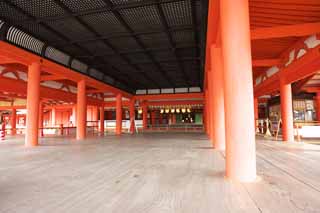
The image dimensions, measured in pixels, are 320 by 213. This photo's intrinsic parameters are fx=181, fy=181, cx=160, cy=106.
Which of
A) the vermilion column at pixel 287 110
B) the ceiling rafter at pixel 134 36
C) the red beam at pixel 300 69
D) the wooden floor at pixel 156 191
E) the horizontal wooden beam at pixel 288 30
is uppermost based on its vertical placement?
the ceiling rafter at pixel 134 36

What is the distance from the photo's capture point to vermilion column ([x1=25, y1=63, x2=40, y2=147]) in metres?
6.97

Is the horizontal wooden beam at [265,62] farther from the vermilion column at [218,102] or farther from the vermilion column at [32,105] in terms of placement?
the vermilion column at [32,105]

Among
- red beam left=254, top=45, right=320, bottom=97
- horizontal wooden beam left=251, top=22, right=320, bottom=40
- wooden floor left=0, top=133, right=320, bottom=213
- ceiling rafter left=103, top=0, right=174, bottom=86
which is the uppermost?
ceiling rafter left=103, top=0, right=174, bottom=86

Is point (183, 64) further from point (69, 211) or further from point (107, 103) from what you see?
point (107, 103)

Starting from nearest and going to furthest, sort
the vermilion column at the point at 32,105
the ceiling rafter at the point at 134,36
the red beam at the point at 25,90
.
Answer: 1. the ceiling rafter at the point at 134,36
2. the vermilion column at the point at 32,105
3. the red beam at the point at 25,90

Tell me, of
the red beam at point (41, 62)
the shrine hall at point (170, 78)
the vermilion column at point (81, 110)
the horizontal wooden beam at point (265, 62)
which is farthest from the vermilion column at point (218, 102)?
the vermilion column at point (81, 110)

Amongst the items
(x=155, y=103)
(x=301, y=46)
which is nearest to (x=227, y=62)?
(x=301, y=46)

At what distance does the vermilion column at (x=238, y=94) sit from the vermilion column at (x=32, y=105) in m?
7.36

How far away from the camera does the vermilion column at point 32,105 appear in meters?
6.97

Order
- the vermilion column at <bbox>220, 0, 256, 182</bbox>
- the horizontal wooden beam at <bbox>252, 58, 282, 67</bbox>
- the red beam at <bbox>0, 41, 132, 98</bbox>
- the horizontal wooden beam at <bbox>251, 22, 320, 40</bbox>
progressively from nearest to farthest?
the vermilion column at <bbox>220, 0, 256, 182</bbox> → the horizontal wooden beam at <bbox>251, 22, 320, 40</bbox> → the red beam at <bbox>0, 41, 132, 98</bbox> → the horizontal wooden beam at <bbox>252, 58, 282, 67</bbox>

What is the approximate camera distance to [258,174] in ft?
9.13

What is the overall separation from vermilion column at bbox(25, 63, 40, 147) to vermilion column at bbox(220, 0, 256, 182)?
736 cm

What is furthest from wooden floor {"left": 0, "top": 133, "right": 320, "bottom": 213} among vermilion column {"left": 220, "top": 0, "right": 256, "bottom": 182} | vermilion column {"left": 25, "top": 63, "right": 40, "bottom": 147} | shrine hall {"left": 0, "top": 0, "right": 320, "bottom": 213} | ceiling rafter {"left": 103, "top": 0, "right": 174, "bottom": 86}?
vermilion column {"left": 25, "top": 63, "right": 40, "bottom": 147}

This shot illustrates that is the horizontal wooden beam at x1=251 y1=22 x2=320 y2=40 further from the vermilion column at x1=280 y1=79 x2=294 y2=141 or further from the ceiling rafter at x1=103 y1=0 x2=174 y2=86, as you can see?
the ceiling rafter at x1=103 y1=0 x2=174 y2=86
